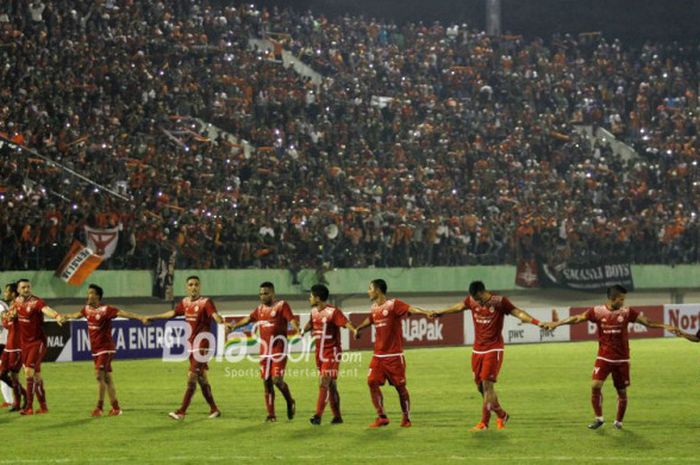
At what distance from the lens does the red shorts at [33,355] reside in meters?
19.1

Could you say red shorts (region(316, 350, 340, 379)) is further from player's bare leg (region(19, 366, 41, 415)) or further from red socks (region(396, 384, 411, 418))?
player's bare leg (region(19, 366, 41, 415))

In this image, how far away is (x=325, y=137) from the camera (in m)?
44.4

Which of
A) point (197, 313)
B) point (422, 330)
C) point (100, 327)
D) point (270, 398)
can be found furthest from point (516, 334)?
point (100, 327)

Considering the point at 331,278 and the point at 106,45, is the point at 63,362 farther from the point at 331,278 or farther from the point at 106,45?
the point at 106,45

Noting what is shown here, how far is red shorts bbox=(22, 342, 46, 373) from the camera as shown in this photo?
752 inches

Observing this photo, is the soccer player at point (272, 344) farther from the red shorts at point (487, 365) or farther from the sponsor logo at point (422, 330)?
the sponsor logo at point (422, 330)

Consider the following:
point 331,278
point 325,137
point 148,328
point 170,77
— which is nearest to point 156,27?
point 170,77

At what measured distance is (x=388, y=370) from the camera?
1692cm

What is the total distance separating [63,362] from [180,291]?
594cm

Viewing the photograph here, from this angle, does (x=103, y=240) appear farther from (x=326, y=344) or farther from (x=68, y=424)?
(x=326, y=344)

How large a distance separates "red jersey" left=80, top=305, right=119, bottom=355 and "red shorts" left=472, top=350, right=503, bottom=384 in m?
6.12

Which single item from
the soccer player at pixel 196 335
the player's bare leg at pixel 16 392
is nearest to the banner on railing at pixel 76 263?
the player's bare leg at pixel 16 392

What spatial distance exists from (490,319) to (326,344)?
8.34 ft

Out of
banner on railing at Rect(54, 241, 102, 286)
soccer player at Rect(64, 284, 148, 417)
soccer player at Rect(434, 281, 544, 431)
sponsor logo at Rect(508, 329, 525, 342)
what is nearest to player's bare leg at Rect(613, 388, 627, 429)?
soccer player at Rect(434, 281, 544, 431)
